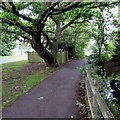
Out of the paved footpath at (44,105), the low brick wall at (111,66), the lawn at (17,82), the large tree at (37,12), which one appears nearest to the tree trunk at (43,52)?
the large tree at (37,12)

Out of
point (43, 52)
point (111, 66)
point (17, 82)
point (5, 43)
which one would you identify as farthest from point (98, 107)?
point (5, 43)

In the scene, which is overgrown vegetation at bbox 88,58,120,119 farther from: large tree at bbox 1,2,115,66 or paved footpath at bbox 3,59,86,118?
large tree at bbox 1,2,115,66

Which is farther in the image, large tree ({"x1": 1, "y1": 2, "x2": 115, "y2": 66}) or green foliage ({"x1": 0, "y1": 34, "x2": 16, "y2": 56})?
green foliage ({"x1": 0, "y1": 34, "x2": 16, "y2": 56})

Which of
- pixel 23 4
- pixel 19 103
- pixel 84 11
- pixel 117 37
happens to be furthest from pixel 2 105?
pixel 117 37

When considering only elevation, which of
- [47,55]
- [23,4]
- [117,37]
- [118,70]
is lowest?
[118,70]

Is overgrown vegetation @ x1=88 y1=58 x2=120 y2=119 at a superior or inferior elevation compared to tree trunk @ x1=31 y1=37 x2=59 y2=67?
inferior

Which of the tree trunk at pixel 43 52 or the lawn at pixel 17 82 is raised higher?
the tree trunk at pixel 43 52

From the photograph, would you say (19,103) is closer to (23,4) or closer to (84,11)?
(23,4)

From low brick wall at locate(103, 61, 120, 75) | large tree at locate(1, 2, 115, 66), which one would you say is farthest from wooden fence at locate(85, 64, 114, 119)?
low brick wall at locate(103, 61, 120, 75)

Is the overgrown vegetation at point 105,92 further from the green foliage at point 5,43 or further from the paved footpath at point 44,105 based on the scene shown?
the green foliage at point 5,43

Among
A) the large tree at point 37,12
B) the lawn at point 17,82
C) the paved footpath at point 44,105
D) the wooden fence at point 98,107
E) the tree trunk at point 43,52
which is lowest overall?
the paved footpath at point 44,105

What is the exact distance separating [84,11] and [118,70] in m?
8.31

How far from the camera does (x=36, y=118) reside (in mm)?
2748

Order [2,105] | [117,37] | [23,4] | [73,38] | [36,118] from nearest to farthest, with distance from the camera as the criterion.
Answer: [36,118] < [2,105] < [23,4] < [117,37] < [73,38]
